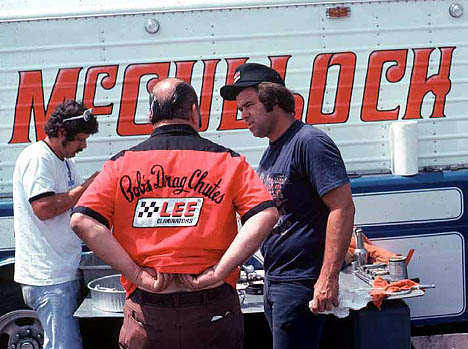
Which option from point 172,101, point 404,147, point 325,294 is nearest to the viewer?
point 172,101

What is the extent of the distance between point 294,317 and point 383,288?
2.79ft

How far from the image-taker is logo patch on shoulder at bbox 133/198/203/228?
233 cm

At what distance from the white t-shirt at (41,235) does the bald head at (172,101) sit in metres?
1.34

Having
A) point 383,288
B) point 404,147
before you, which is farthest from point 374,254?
point 404,147

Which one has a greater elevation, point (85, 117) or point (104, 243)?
point (85, 117)

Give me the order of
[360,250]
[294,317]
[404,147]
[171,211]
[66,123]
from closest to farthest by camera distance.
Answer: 1. [171,211]
2. [294,317]
3. [66,123]
4. [360,250]
5. [404,147]

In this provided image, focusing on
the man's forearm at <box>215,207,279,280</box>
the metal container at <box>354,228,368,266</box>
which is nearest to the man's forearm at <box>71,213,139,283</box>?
the man's forearm at <box>215,207,279,280</box>

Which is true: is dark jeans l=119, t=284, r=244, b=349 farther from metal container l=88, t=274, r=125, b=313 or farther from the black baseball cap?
metal container l=88, t=274, r=125, b=313

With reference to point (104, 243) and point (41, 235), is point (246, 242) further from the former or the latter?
point (41, 235)

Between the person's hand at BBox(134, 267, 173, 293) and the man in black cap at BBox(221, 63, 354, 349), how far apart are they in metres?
0.76

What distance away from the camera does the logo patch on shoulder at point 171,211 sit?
2326mm

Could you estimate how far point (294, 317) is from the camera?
9.52 feet

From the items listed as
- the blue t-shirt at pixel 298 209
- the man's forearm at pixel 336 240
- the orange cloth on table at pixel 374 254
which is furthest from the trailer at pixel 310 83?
the man's forearm at pixel 336 240

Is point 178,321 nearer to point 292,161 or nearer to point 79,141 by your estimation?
point 292,161
